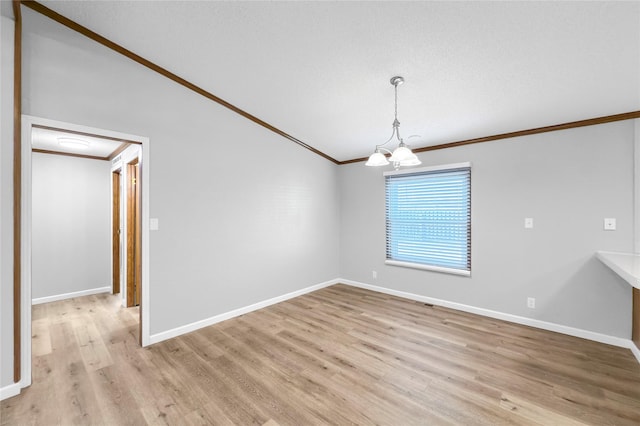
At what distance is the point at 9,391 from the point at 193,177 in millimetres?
2261

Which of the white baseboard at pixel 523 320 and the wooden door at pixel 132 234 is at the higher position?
the wooden door at pixel 132 234

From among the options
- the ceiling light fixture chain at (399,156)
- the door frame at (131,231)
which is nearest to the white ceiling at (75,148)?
the door frame at (131,231)

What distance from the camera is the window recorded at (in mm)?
3779

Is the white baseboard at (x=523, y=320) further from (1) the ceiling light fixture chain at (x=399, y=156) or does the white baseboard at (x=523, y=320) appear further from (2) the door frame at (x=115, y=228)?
(2) the door frame at (x=115, y=228)

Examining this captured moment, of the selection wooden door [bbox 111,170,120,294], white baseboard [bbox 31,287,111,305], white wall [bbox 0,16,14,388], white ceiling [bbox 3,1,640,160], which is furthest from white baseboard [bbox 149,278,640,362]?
white baseboard [bbox 31,287,111,305]

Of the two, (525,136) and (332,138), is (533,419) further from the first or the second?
(332,138)

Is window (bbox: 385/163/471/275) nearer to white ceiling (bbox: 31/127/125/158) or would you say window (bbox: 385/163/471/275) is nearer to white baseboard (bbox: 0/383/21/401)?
white ceiling (bbox: 31/127/125/158)

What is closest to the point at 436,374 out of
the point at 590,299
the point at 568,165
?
the point at 590,299

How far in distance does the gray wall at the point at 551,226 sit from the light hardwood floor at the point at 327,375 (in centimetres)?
37

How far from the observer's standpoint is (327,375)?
2.27 metres

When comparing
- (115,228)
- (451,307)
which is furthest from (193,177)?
(451,307)

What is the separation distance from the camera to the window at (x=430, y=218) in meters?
3.78

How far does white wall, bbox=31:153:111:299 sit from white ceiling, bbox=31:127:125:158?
0.69ft

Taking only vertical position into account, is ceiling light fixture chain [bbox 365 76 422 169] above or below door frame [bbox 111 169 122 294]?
above
